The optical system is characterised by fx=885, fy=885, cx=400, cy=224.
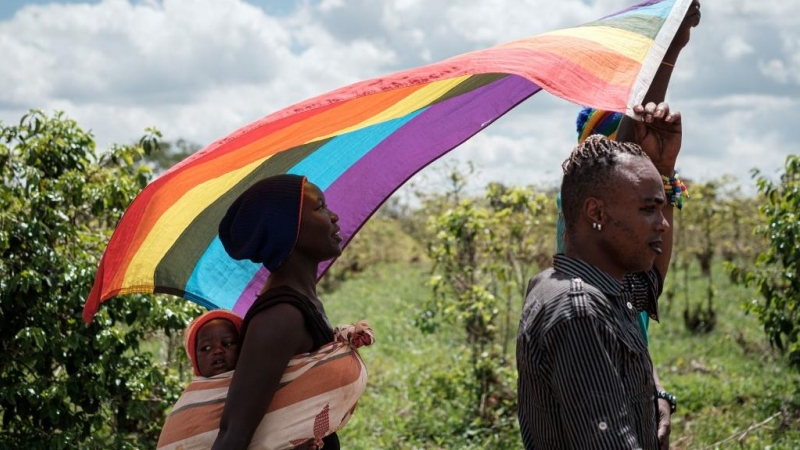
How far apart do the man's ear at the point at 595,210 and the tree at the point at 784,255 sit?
5088 millimetres

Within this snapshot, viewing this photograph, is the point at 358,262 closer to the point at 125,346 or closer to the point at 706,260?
the point at 706,260

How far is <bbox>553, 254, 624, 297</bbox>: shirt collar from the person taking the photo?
6.32 feet

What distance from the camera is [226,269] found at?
327 centimetres

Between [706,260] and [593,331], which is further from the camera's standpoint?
[706,260]

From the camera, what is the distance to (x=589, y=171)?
198cm

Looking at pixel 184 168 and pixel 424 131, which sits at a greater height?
pixel 424 131

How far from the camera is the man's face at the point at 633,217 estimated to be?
1.94 m

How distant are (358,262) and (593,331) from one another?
18.2 meters

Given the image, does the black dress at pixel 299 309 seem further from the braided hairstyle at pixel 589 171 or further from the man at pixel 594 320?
the braided hairstyle at pixel 589 171

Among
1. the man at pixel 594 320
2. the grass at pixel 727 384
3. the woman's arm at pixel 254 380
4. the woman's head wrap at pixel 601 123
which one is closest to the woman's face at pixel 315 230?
the woman's arm at pixel 254 380

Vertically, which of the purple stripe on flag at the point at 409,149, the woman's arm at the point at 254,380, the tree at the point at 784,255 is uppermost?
the tree at the point at 784,255

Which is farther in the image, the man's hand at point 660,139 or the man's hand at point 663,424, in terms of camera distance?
the man's hand at point 663,424

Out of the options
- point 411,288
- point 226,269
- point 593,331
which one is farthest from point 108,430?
point 411,288

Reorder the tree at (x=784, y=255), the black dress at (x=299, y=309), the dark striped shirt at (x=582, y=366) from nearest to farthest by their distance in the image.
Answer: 1. the dark striped shirt at (x=582, y=366)
2. the black dress at (x=299, y=309)
3. the tree at (x=784, y=255)
